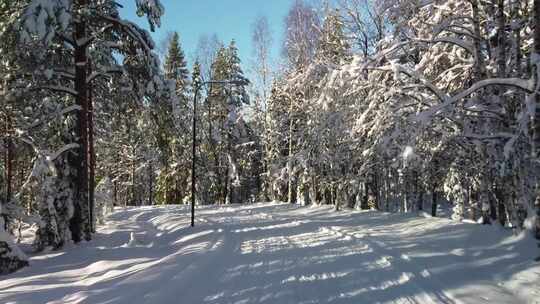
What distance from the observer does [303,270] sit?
9156mm

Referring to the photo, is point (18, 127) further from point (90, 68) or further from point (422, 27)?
point (422, 27)

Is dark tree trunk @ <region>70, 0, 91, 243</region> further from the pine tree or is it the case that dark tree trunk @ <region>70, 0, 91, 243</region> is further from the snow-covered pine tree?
the pine tree

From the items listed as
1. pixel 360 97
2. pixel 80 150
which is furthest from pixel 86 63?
pixel 360 97

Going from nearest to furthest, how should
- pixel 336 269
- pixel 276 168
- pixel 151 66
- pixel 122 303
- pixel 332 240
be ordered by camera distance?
pixel 122 303, pixel 336 269, pixel 332 240, pixel 151 66, pixel 276 168

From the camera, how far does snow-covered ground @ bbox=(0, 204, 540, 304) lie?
723 cm

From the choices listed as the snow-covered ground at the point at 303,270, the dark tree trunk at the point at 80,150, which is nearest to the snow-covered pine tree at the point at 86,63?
the dark tree trunk at the point at 80,150

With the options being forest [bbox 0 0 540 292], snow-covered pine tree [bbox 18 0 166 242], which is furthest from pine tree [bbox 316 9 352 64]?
snow-covered pine tree [bbox 18 0 166 242]

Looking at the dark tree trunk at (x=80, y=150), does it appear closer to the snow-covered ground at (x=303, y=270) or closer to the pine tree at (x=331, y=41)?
the snow-covered ground at (x=303, y=270)

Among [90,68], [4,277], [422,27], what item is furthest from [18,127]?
[422,27]

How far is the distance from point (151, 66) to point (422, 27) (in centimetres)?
935

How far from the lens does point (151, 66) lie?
14305mm

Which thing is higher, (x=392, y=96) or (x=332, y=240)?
(x=392, y=96)

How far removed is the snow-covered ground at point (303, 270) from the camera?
7234mm

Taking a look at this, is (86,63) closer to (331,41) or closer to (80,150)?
(80,150)
